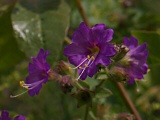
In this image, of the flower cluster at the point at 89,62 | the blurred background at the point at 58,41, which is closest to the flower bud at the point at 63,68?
the flower cluster at the point at 89,62

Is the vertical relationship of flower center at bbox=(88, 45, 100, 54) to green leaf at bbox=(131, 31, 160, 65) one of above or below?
above

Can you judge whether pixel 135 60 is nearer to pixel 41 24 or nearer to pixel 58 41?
pixel 58 41

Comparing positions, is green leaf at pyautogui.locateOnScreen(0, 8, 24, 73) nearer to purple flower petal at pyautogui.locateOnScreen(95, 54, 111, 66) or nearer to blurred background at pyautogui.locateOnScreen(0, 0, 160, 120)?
blurred background at pyautogui.locateOnScreen(0, 0, 160, 120)

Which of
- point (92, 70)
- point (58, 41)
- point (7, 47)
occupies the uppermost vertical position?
point (92, 70)

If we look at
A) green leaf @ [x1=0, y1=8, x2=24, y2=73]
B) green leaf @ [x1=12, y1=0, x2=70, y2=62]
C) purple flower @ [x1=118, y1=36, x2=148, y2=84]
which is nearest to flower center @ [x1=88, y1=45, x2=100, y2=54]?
purple flower @ [x1=118, y1=36, x2=148, y2=84]

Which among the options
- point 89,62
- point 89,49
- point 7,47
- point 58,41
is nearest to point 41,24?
point 58,41

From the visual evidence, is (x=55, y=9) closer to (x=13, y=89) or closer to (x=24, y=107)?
(x=13, y=89)
